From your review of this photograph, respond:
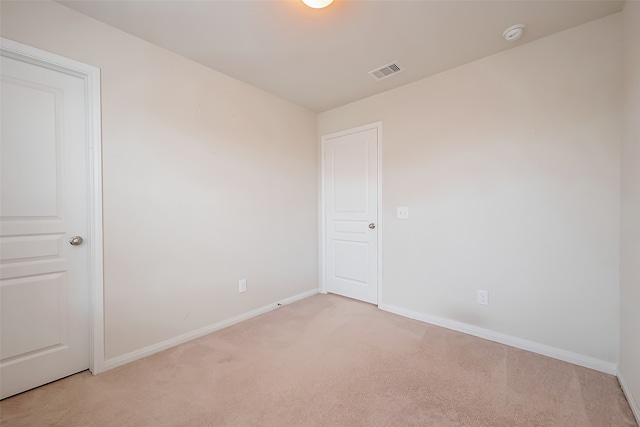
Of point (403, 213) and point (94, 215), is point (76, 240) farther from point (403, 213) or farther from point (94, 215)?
point (403, 213)

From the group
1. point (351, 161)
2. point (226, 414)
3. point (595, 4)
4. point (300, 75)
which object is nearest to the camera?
point (226, 414)

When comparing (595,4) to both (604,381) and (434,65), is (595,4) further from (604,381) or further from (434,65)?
(604,381)

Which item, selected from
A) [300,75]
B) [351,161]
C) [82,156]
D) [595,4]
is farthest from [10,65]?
[595,4]

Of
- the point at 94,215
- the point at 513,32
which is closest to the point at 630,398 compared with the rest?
the point at 513,32

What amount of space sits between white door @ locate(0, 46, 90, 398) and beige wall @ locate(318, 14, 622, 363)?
2.65 m

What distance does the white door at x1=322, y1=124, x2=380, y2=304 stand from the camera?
3104 millimetres

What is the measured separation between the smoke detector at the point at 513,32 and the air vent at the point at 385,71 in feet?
2.62

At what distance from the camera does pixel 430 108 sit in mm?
2617

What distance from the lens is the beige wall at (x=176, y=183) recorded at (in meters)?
1.88

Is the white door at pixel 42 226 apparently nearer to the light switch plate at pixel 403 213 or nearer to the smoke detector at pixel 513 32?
the light switch plate at pixel 403 213

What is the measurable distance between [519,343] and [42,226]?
3532 mm

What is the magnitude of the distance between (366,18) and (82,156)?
85.4 inches

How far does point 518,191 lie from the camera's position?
214 centimetres

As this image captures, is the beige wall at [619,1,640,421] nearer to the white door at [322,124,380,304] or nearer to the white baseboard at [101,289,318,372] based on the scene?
the white door at [322,124,380,304]
